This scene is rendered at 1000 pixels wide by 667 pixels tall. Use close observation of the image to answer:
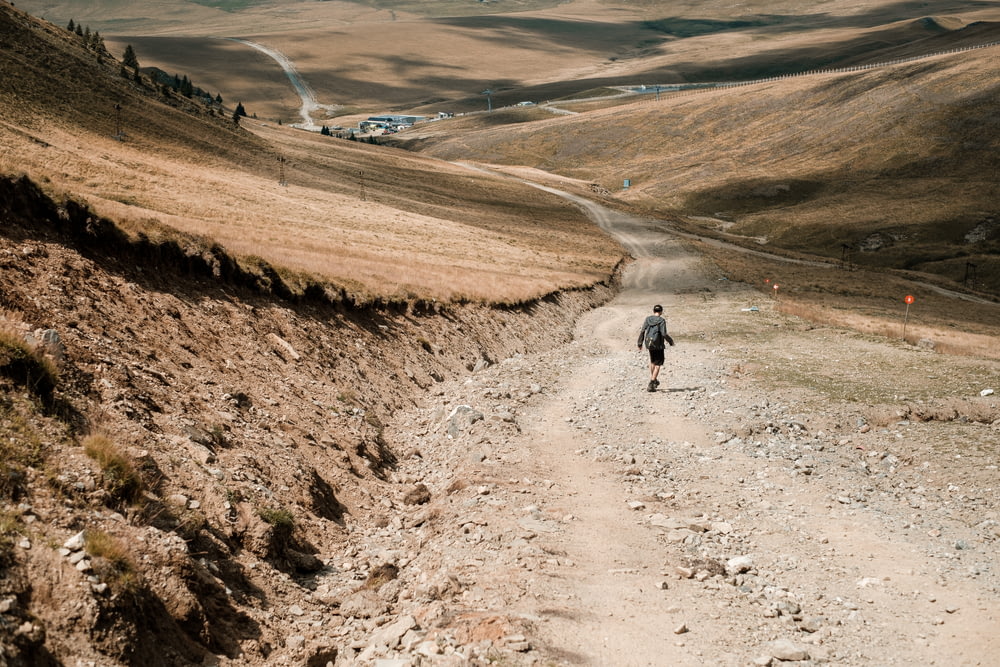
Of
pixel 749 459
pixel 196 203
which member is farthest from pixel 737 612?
pixel 196 203

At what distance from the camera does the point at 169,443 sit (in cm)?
1168

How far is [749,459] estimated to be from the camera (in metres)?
16.4

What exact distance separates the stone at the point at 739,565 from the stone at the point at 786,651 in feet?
6.46

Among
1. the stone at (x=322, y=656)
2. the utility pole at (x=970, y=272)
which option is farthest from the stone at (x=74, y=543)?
the utility pole at (x=970, y=272)

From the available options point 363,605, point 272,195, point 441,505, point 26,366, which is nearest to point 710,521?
point 441,505

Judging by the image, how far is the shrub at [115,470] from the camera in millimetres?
9297

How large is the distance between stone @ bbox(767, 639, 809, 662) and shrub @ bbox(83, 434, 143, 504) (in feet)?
27.7

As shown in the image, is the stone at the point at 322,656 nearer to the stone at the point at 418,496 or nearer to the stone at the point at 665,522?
the stone at the point at 418,496

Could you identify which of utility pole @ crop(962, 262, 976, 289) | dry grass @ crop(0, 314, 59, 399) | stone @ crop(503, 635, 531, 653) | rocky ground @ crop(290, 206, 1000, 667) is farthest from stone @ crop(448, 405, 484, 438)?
utility pole @ crop(962, 262, 976, 289)

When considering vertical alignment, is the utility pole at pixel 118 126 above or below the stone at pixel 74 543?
above

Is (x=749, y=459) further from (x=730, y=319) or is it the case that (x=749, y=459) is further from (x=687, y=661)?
(x=730, y=319)

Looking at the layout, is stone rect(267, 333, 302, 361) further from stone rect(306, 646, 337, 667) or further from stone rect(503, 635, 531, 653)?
stone rect(503, 635, 531, 653)

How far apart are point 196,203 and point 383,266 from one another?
18792 millimetres

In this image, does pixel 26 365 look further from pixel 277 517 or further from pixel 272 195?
pixel 272 195
